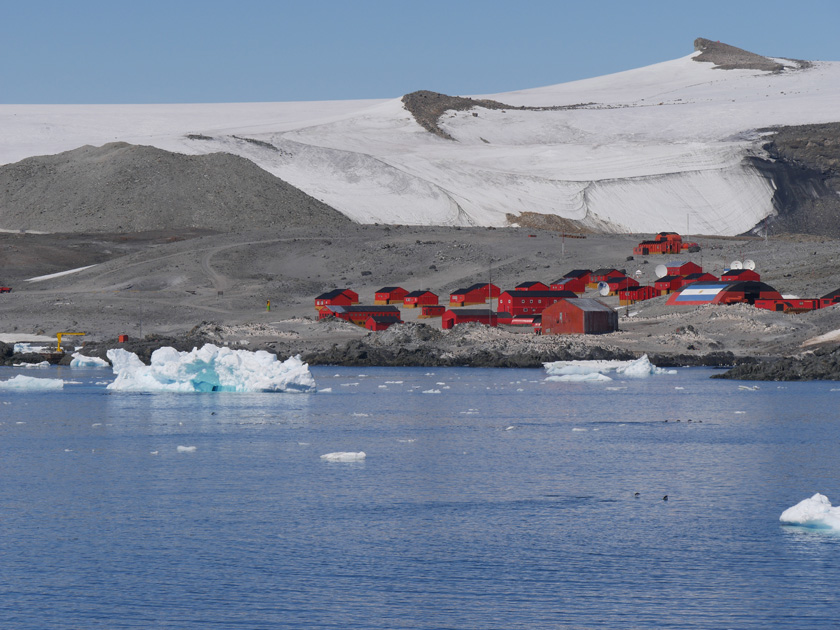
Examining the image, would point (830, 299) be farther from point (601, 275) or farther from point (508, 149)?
point (508, 149)

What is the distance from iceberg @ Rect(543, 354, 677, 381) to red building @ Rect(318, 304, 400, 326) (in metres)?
20.2

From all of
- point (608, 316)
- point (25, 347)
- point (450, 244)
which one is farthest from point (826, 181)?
point (25, 347)

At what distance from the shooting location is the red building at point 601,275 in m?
91.8

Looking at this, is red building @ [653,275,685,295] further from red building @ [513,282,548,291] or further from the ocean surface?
the ocean surface

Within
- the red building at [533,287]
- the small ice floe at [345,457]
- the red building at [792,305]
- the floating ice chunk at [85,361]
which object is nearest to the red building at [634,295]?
the red building at [533,287]

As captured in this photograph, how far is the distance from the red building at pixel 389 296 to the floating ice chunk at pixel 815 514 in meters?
69.5

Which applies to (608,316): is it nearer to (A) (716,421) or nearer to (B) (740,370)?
(B) (740,370)

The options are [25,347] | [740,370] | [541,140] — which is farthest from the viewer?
[541,140]

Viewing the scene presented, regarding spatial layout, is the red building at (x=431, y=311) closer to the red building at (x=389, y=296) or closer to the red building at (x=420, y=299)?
the red building at (x=420, y=299)

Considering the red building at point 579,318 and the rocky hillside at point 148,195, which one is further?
the rocky hillside at point 148,195

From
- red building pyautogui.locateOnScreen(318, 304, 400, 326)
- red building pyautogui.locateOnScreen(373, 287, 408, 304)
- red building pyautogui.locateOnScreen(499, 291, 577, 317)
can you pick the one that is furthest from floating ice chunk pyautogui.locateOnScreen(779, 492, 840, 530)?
red building pyautogui.locateOnScreen(373, 287, 408, 304)

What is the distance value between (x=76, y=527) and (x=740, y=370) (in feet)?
139

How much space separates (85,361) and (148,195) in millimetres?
61455

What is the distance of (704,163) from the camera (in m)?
151
